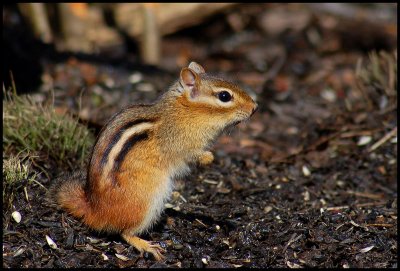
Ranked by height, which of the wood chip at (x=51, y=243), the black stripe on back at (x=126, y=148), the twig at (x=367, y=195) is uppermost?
the black stripe on back at (x=126, y=148)

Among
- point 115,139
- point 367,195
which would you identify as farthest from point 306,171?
point 115,139

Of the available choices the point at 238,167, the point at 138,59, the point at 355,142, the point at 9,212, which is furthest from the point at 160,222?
the point at 138,59

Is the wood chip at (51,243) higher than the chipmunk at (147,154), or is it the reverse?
Answer: the chipmunk at (147,154)

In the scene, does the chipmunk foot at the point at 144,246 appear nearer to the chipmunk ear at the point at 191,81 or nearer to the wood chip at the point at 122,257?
the wood chip at the point at 122,257

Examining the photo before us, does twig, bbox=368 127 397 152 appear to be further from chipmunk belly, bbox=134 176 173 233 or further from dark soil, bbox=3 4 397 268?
chipmunk belly, bbox=134 176 173 233

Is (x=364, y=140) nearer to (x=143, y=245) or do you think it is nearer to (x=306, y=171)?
(x=306, y=171)

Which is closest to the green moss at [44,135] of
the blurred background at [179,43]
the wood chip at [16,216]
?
the wood chip at [16,216]

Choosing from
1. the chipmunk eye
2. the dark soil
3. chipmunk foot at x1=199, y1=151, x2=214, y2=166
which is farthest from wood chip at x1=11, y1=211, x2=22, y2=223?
the chipmunk eye
